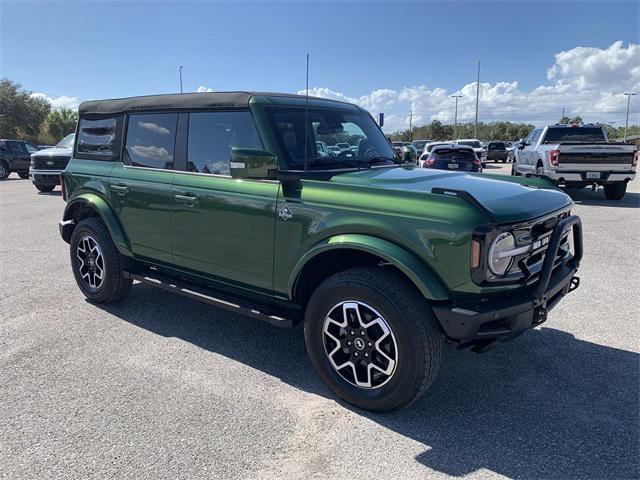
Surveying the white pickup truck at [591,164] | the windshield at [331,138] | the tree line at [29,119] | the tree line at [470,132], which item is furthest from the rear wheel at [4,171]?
the tree line at [470,132]

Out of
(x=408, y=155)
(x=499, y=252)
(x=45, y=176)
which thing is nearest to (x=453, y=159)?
(x=408, y=155)

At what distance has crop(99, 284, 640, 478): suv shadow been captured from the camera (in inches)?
106

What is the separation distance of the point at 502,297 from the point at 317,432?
1357 millimetres

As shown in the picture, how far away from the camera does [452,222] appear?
279 centimetres

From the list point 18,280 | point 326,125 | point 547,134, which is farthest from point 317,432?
point 547,134

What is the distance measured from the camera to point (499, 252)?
2.84 meters

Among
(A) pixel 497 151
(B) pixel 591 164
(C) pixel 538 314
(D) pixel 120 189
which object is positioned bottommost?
(C) pixel 538 314

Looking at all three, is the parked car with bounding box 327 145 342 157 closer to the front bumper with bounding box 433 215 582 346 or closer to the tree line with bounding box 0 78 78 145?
the front bumper with bounding box 433 215 582 346

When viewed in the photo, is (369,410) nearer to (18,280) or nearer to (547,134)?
(18,280)

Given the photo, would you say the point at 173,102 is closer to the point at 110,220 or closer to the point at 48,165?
the point at 110,220

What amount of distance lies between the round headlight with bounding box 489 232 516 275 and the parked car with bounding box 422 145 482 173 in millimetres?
12705

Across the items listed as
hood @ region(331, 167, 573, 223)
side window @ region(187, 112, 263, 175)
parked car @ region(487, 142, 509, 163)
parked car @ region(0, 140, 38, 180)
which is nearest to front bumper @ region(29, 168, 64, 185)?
parked car @ region(0, 140, 38, 180)

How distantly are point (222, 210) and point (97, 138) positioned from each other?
221cm

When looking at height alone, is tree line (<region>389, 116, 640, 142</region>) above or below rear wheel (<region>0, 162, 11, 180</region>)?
above
